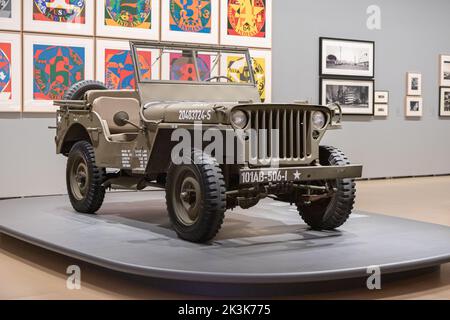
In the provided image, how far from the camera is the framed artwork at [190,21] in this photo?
368 inches

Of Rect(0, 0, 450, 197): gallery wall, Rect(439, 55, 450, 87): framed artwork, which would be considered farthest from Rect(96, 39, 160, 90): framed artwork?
Rect(439, 55, 450, 87): framed artwork

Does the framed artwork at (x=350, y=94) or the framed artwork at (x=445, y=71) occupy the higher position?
the framed artwork at (x=445, y=71)

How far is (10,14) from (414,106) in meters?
6.83

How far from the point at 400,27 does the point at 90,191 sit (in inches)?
281

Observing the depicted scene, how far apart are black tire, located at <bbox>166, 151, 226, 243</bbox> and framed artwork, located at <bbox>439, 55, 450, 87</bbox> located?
8418mm

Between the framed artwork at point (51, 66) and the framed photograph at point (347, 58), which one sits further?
the framed photograph at point (347, 58)

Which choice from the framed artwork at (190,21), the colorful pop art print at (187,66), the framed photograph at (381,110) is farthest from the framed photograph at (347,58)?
the colorful pop art print at (187,66)

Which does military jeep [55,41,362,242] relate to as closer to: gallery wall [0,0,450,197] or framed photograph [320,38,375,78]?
gallery wall [0,0,450,197]

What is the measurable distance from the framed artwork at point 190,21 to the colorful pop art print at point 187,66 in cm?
308

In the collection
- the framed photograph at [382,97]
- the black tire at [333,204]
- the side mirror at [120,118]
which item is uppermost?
the framed photograph at [382,97]

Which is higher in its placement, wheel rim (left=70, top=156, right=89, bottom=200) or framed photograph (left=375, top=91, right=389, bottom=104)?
framed photograph (left=375, top=91, right=389, bottom=104)

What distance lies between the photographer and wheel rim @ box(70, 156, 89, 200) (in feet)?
21.5

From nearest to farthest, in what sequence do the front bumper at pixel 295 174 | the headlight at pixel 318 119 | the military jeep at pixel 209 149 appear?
the front bumper at pixel 295 174, the military jeep at pixel 209 149, the headlight at pixel 318 119

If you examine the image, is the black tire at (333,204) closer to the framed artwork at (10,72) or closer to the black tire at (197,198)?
the black tire at (197,198)
